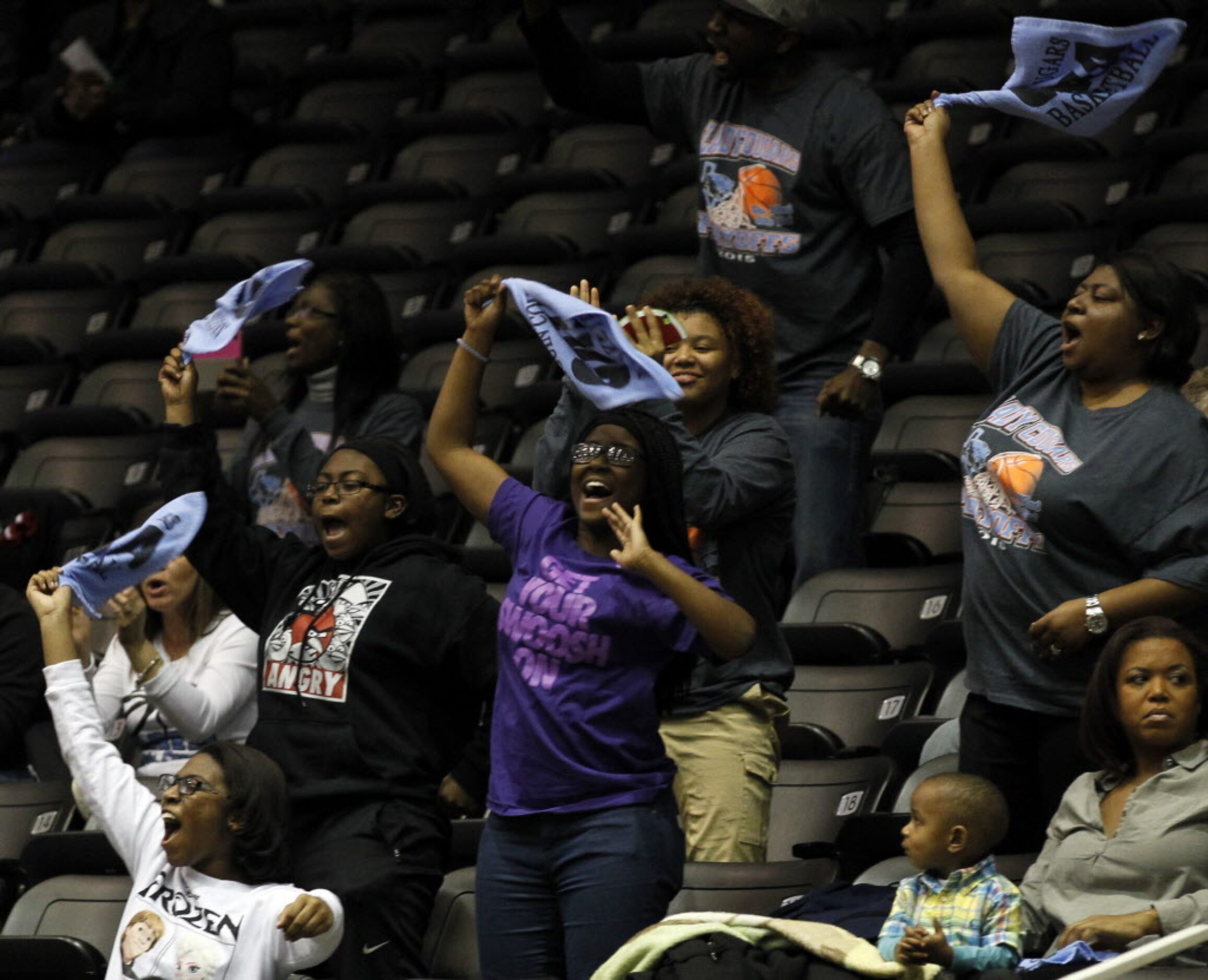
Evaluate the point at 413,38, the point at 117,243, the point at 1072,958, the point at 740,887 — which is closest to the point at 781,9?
the point at 740,887

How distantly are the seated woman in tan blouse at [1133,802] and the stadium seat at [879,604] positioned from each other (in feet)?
4.28

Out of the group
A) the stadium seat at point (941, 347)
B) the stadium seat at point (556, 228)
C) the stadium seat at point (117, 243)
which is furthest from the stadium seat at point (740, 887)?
the stadium seat at point (117, 243)

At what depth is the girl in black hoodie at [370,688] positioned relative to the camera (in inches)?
133

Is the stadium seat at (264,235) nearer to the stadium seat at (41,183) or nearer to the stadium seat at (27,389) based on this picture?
the stadium seat at (27,389)

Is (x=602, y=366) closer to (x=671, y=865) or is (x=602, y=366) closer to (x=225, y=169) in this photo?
(x=671, y=865)

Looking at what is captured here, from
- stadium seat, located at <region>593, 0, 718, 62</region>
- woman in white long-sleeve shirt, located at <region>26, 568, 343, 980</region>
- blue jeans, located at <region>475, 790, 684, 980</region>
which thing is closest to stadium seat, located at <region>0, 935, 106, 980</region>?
woman in white long-sleeve shirt, located at <region>26, 568, 343, 980</region>

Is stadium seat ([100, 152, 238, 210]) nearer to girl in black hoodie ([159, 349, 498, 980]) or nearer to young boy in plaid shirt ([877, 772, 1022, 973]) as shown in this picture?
girl in black hoodie ([159, 349, 498, 980])

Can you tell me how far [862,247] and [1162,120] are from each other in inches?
70.6

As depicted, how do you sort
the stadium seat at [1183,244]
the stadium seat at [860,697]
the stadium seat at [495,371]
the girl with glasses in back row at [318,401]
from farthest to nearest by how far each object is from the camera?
1. the stadium seat at [495,371]
2. the stadium seat at [1183,244]
3. the girl with glasses in back row at [318,401]
4. the stadium seat at [860,697]

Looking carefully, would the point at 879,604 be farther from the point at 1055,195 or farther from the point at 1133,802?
the point at 1055,195

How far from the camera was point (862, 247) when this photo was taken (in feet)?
14.4

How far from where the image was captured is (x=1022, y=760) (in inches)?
128

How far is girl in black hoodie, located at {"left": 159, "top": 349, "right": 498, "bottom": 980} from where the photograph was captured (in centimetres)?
338

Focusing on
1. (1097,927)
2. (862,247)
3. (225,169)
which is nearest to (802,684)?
(862,247)
